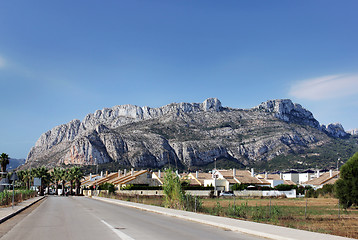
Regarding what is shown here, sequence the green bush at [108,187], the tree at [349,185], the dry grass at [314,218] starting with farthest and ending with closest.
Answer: the green bush at [108,187]
the tree at [349,185]
the dry grass at [314,218]

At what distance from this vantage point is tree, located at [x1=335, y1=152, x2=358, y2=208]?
3325cm

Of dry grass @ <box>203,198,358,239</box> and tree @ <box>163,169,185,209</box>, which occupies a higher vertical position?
tree @ <box>163,169,185,209</box>

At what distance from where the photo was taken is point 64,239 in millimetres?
12703

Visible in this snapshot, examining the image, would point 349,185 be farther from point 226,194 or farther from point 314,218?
point 226,194

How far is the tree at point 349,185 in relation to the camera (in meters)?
33.2

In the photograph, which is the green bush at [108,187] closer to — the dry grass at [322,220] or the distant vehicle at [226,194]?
the distant vehicle at [226,194]

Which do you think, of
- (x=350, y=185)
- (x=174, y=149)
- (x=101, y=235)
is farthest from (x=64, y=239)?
(x=174, y=149)

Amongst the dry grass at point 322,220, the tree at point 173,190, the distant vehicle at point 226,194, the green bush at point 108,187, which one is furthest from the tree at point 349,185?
the green bush at point 108,187

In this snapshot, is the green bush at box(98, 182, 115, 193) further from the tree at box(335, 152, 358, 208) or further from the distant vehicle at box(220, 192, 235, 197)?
the tree at box(335, 152, 358, 208)

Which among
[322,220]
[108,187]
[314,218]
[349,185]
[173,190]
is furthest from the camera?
[108,187]

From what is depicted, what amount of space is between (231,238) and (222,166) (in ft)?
511

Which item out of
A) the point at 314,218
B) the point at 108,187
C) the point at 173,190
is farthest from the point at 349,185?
the point at 108,187

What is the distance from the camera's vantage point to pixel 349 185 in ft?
112

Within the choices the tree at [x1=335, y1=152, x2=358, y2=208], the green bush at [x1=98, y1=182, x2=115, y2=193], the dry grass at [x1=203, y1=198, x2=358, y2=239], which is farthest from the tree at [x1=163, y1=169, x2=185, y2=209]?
the green bush at [x1=98, y1=182, x2=115, y2=193]
